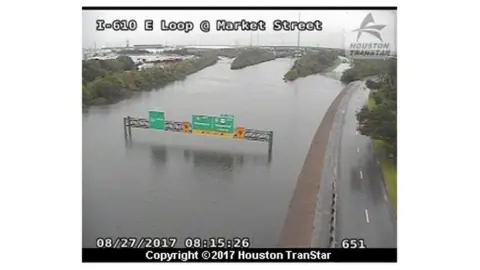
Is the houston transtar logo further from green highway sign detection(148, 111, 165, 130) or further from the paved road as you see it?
green highway sign detection(148, 111, 165, 130)

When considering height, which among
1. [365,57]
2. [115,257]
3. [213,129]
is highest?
[365,57]

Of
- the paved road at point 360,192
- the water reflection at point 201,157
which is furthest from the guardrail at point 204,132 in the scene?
the paved road at point 360,192

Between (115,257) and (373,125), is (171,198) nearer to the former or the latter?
(115,257)

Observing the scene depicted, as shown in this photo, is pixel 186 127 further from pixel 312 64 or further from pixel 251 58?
pixel 312 64

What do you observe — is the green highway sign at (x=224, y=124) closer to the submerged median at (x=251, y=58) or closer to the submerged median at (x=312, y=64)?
the submerged median at (x=251, y=58)

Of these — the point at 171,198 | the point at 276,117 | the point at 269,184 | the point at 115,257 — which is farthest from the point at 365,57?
the point at 115,257

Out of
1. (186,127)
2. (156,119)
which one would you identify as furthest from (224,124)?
(156,119)
